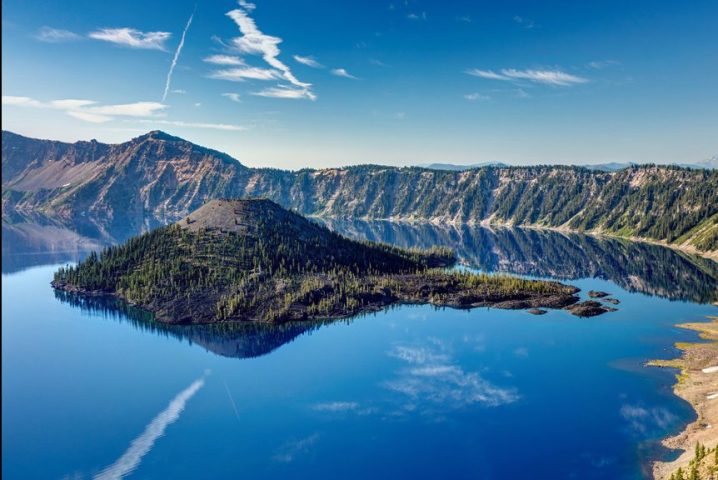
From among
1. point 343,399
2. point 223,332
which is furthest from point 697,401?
point 223,332

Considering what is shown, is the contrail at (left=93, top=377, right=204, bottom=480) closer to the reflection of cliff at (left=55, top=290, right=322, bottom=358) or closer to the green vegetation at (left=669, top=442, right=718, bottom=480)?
the reflection of cliff at (left=55, top=290, right=322, bottom=358)

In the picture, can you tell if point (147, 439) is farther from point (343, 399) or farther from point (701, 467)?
point (701, 467)

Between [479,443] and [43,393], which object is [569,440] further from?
[43,393]

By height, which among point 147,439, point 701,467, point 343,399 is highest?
point 701,467

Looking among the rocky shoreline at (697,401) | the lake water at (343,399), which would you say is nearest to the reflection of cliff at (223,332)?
Answer: the lake water at (343,399)

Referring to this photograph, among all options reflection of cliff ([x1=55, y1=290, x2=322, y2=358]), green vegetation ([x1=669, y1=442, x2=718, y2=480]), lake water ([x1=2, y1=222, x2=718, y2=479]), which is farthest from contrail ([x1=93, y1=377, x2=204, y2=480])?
green vegetation ([x1=669, y1=442, x2=718, y2=480])

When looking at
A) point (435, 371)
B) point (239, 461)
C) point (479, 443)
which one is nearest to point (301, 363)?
point (435, 371)
